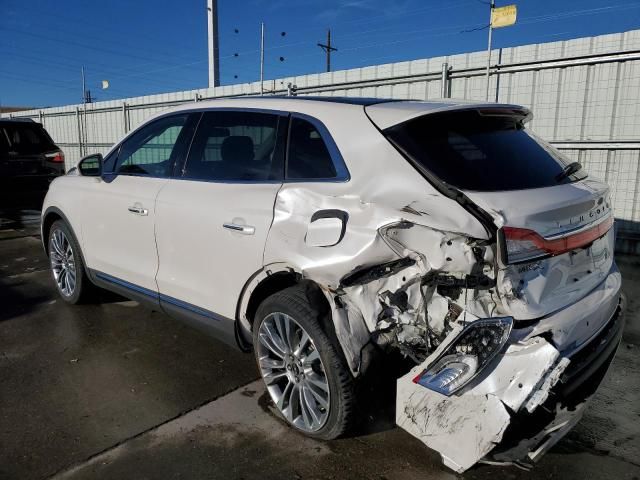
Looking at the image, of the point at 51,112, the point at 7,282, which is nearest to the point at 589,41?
the point at 7,282

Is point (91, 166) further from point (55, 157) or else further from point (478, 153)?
point (55, 157)

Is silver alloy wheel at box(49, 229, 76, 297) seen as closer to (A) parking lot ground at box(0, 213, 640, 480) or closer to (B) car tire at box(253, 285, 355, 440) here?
(A) parking lot ground at box(0, 213, 640, 480)

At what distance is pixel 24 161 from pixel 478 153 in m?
8.67

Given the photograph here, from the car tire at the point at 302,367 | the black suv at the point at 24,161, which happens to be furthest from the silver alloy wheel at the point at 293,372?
the black suv at the point at 24,161

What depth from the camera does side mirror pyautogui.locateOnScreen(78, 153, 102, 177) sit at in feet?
13.8

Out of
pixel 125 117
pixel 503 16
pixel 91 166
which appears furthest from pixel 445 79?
pixel 125 117

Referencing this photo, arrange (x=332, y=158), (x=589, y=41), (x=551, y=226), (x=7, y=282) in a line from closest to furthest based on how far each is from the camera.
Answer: (x=551, y=226) < (x=332, y=158) < (x=7, y=282) < (x=589, y=41)

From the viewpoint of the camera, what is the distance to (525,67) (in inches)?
271

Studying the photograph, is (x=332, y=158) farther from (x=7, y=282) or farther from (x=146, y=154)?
(x=7, y=282)

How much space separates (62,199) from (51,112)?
14163mm

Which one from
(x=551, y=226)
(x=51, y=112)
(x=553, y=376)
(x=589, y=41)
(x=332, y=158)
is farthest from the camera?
(x=51, y=112)

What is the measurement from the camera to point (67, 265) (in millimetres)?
4805

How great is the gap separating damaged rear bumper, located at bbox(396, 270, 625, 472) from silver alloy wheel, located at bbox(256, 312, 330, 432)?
1.83 ft

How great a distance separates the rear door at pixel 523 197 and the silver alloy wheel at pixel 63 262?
348cm
